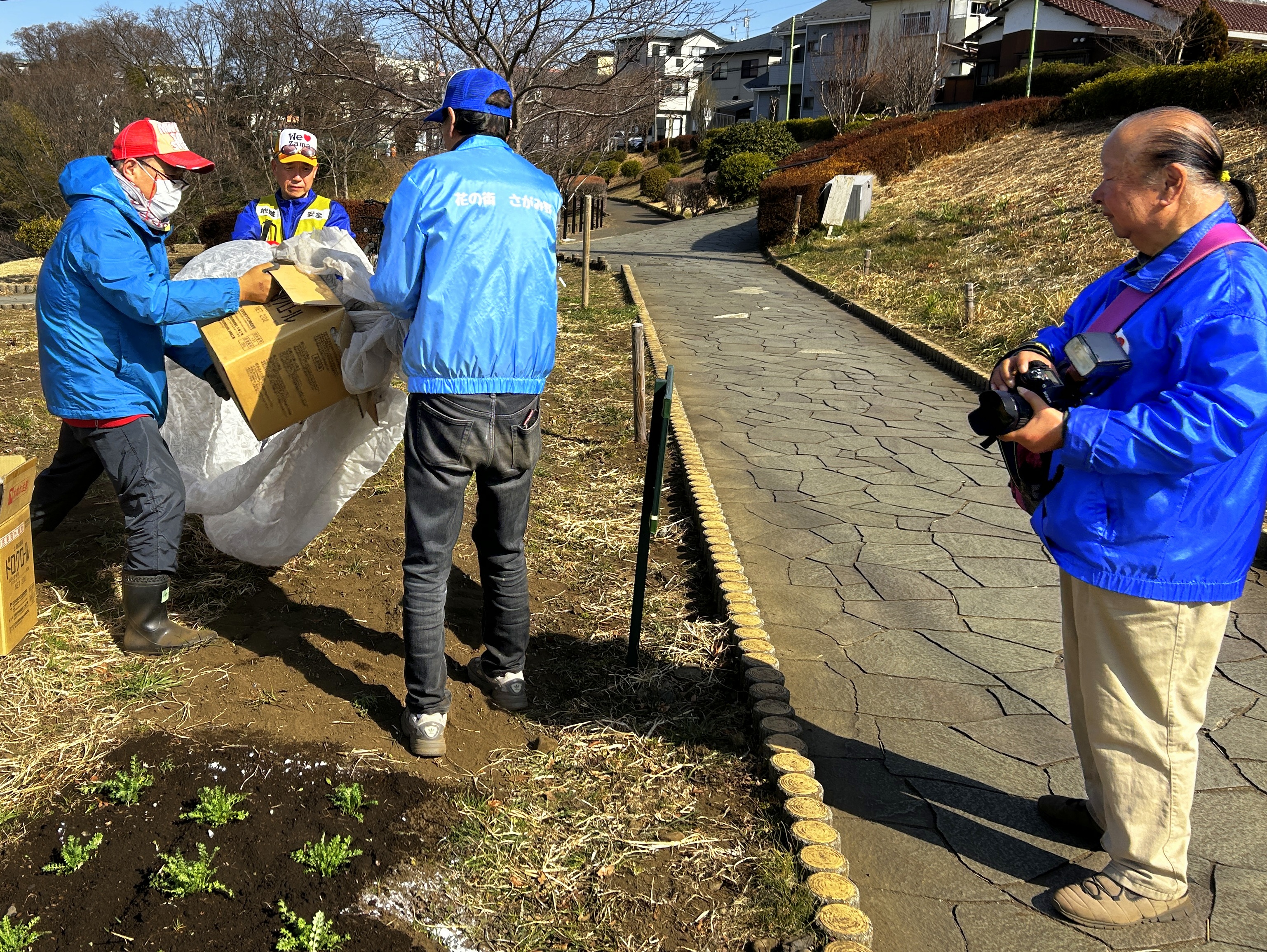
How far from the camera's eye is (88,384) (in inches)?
133

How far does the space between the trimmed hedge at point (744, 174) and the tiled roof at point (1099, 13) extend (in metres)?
18.8

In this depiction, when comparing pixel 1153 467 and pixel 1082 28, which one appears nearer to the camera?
pixel 1153 467

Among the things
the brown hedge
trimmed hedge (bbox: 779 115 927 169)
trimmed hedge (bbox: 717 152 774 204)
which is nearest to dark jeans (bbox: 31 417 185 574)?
the brown hedge

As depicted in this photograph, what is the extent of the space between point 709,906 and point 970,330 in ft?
28.1

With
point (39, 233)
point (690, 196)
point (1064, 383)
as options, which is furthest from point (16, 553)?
point (690, 196)

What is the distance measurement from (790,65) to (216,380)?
49.0m

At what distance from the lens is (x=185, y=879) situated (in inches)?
95.7

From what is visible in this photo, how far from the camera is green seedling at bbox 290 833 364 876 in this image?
8.36 feet

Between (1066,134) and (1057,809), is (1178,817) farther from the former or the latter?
(1066,134)

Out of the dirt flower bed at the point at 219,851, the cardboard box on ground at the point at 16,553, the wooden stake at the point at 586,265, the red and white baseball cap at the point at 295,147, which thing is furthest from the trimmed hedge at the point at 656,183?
the dirt flower bed at the point at 219,851

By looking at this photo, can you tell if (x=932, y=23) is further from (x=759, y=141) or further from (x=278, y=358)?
(x=278, y=358)

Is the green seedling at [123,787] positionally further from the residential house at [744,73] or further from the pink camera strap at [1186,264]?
the residential house at [744,73]

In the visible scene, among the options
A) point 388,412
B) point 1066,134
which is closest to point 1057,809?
point 388,412

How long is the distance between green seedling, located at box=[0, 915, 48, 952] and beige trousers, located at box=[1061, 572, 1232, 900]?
2.56 metres
